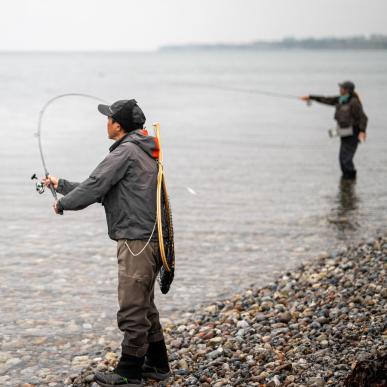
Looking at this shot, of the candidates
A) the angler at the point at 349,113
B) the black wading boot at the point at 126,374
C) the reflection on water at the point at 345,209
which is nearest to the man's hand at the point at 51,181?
the black wading boot at the point at 126,374

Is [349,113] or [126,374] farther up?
[349,113]

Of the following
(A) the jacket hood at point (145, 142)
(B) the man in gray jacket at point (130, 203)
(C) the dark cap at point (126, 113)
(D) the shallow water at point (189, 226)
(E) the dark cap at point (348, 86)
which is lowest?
(D) the shallow water at point (189, 226)

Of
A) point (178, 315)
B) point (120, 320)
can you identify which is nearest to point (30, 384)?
point (120, 320)

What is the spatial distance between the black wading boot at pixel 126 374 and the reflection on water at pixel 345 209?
698cm

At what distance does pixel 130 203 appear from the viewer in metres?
5.23

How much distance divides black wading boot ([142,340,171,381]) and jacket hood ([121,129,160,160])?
5.63ft

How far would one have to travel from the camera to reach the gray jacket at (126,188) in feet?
16.9

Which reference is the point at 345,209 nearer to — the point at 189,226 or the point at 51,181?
the point at 189,226

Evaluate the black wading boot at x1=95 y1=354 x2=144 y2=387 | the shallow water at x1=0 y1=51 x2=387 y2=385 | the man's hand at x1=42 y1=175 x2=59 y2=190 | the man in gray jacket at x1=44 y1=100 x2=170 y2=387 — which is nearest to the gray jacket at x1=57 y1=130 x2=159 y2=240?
the man in gray jacket at x1=44 y1=100 x2=170 y2=387

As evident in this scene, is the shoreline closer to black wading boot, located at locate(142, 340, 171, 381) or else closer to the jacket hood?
black wading boot, located at locate(142, 340, 171, 381)

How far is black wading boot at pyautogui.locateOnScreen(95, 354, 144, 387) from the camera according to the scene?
5.48 m

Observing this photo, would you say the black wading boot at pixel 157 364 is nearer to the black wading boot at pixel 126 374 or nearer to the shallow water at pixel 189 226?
the black wading boot at pixel 126 374

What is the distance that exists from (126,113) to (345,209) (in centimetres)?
948

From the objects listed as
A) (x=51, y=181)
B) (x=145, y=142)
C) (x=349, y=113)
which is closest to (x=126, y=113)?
(x=145, y=142)
